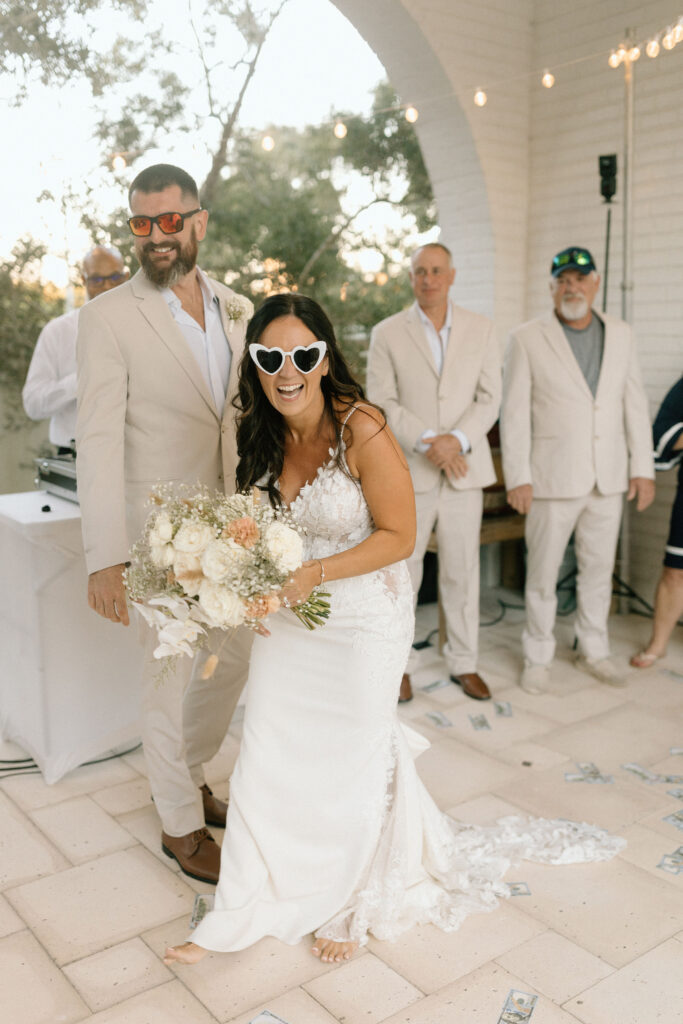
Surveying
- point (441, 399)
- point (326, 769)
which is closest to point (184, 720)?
point (326, 769)

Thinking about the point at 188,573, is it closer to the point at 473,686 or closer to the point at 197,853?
the point at 197,853

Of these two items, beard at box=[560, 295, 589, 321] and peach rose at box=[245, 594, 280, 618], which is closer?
peach rose at box=[245, 594, 280, 618]

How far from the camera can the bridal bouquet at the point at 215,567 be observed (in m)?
2.26

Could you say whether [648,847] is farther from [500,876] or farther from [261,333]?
[261,333]

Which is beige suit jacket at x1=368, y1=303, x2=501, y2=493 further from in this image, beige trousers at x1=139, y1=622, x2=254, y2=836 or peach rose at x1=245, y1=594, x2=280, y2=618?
peach rose at x1=245, y1=594, x2=280, y2=618

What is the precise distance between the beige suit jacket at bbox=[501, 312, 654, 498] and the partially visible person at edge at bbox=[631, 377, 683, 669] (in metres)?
0.33

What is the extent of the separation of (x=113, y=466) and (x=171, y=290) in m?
0.62

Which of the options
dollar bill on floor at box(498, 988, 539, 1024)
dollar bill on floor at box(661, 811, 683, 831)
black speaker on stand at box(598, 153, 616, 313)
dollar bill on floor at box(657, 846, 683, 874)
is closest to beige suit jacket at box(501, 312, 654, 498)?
black speaker on stand at box(598, 153, 616, 313)

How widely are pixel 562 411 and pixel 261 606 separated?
2.84 meters

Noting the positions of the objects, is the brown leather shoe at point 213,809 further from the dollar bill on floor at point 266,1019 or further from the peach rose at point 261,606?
the peach rose at point 261,606

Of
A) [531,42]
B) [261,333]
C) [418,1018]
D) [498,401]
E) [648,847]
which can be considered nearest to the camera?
[418,1018]

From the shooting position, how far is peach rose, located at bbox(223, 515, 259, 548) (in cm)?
226

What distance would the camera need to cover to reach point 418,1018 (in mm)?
2438

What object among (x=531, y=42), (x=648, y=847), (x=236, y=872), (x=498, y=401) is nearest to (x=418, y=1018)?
(x=236, y=872)
